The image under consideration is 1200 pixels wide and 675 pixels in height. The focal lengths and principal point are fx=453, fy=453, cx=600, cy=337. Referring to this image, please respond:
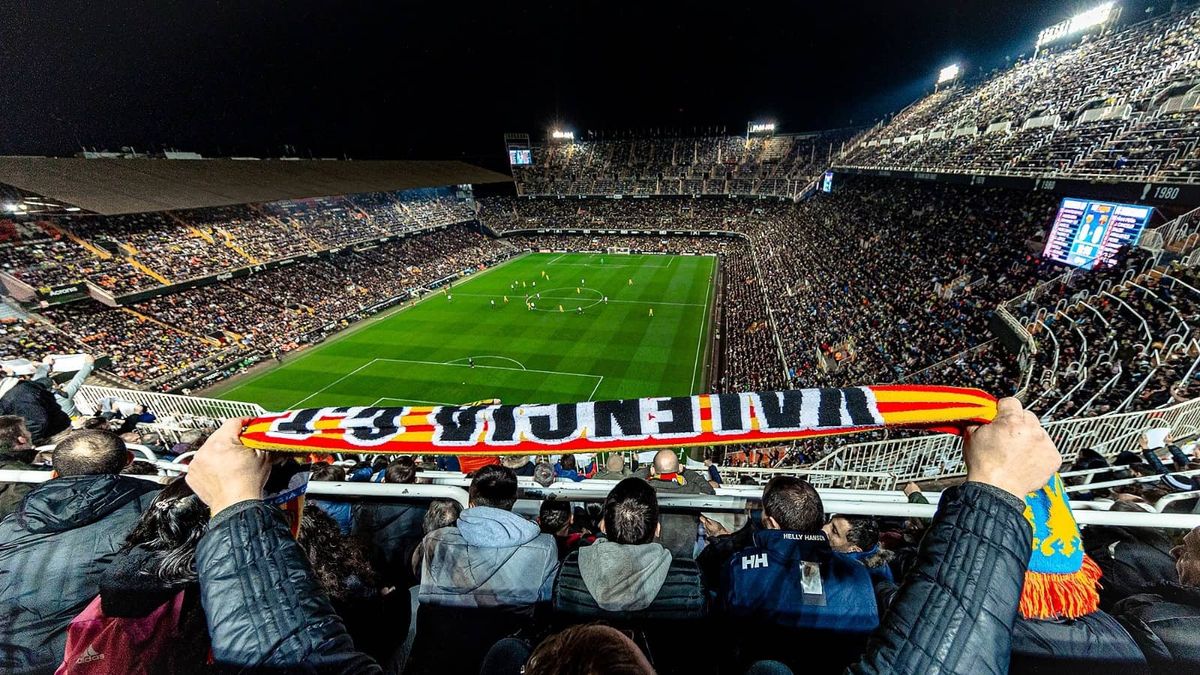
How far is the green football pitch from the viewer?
24656 mm

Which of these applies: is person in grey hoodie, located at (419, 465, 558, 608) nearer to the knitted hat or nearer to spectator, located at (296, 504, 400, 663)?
spectator, located at (296, 504, 400, 663)

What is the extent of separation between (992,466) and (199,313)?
133ft

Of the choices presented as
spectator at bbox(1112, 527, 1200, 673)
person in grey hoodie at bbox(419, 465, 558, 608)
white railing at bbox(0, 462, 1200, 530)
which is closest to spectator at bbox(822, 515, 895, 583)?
white railing at bbox(0, 462, 1200, 530)

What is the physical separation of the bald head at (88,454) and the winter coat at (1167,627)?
535cm

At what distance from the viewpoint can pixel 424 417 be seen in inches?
107

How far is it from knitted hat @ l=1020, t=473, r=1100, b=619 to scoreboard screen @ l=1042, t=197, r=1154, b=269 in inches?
739

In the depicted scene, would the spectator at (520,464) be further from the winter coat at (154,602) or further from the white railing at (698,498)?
the winter coat at (154,602)

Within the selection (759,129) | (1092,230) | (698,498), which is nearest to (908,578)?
(698,498)

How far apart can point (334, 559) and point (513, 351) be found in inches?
1072

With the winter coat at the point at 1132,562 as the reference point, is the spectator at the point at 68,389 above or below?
below

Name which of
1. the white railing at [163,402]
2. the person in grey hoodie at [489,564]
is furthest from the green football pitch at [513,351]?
the person in grey hoodie at [489,564]

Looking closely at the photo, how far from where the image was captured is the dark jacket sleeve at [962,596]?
127 cm

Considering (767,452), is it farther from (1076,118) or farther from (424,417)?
(1076,118)

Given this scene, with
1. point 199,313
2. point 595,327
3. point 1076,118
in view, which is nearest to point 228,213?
point 199,313
